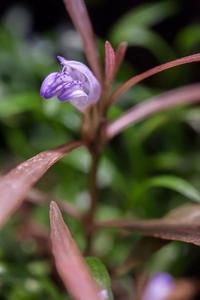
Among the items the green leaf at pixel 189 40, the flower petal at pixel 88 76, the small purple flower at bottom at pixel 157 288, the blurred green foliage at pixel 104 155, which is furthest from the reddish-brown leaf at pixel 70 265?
the green leaf at pixel 189 40

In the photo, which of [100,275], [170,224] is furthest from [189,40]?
[100,275]

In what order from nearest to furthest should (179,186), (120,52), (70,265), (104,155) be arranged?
(70,265) < (120,52) < (179,186) < (104,155)

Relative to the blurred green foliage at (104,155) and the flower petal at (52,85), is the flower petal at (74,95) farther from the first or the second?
the blurred green foliage at (104,155)

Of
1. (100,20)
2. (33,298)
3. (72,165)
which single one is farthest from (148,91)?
(33,298)

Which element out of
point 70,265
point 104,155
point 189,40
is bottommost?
point 70,265

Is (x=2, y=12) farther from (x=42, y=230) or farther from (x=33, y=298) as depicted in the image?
(x=33, y=298)

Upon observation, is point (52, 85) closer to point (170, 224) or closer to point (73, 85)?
point (73, 85)

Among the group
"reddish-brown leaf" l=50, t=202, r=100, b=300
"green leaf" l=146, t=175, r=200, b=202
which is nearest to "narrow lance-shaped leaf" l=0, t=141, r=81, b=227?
"reddish-brown leaf" l=50, t=202, r=100, b=300
